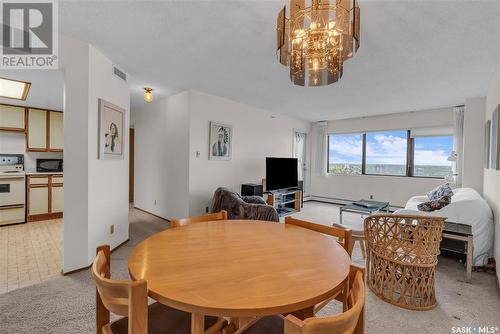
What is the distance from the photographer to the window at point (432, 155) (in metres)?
5.24

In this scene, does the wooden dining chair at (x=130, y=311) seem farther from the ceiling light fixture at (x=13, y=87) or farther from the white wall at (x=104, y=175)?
the ceiling light fixture at (x=13, y=87)

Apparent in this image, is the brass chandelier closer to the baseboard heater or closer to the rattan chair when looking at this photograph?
the rattan chair

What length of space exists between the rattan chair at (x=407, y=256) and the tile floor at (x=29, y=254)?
330 cm

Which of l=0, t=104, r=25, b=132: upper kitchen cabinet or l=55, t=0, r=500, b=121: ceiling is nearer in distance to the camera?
l=55, t=0, r=500, b=121: ceiling

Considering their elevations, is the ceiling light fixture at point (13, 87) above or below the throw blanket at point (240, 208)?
above

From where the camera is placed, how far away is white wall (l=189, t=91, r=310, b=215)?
13.6 feet

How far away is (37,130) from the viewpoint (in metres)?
4.68

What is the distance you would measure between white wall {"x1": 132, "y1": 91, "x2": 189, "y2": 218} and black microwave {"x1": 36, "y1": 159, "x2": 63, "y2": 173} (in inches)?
59.7

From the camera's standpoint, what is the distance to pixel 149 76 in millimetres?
3488

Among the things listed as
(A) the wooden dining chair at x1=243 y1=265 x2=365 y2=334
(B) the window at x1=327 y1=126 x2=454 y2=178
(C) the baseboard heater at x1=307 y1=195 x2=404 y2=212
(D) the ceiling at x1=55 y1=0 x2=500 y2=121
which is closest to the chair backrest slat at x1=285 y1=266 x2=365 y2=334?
(A) the wooden dining chair at x1=243 y1=265 x2=365 y2=334

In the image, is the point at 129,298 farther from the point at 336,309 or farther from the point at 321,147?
the point at 321,147

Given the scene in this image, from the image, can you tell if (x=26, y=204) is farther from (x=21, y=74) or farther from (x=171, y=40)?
(x=171, y=40)

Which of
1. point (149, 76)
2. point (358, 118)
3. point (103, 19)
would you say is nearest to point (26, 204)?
point (149, 76)

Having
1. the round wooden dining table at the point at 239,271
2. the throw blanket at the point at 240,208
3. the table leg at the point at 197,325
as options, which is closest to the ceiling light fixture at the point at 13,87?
the round wooden dining table at the point at 239,271
